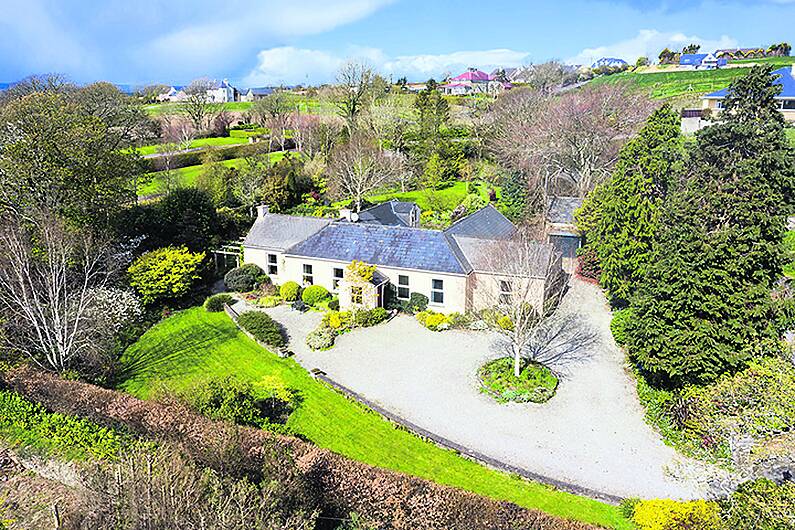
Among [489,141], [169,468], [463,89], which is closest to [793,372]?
[169,468]

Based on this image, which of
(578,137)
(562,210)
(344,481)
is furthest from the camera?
(578,137)

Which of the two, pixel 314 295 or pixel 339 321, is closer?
pixel 339 321

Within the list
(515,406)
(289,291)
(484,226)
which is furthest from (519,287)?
(289,291)

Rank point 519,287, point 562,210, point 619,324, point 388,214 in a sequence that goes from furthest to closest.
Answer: point 388,214 → point 562,210 → point 619,324 → point 519,287

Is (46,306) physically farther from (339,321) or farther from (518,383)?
(518,383)

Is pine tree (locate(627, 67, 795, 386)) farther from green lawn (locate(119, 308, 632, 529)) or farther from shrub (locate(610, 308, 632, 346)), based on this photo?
green lawn (locate(119, 308, 632, 529))

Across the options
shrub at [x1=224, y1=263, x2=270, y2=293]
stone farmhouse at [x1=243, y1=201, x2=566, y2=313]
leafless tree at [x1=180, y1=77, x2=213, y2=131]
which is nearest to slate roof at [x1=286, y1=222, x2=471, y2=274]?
stone farmhouse at [x1=243, y1=201, x2=566, y2=313]

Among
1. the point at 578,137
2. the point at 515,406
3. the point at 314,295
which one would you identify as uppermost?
the point at 578,137
